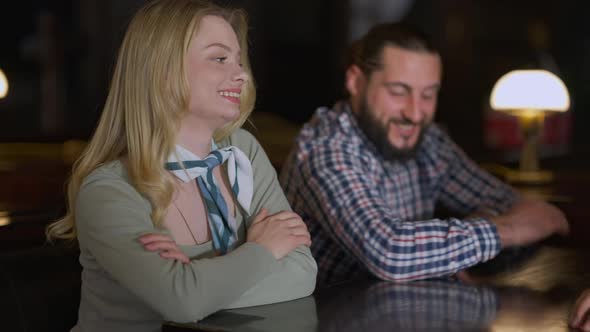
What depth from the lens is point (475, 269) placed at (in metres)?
1.95

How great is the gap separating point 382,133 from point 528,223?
0.44m

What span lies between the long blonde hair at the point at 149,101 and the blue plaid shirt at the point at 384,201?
0.57m

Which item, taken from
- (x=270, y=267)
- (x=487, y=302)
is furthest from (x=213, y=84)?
(x=487, y=302)

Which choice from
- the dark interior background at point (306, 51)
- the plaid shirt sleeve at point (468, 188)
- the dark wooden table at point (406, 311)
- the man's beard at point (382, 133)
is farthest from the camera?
the dark interior background at point (306, 51)

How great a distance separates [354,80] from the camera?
7.80 ft

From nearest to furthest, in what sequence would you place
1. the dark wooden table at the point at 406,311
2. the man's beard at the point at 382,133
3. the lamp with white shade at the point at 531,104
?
the dark wooden table at the point at 406,311, the man's beard at the point at 382,133, the lamp with white shade at the point at 531,104

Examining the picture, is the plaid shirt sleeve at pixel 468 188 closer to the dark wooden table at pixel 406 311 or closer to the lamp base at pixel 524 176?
the lamp base at pixel 524 176

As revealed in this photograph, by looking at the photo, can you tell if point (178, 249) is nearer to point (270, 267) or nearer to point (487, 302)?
point (270, 267)

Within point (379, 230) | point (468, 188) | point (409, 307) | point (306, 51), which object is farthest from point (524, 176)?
point (306, 51)

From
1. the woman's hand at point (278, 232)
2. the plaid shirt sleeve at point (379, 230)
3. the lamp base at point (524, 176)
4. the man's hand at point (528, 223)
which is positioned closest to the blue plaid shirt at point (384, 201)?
the plaid shirt sleeve at point (379, 230)

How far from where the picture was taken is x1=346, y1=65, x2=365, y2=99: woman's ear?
2.35 metres

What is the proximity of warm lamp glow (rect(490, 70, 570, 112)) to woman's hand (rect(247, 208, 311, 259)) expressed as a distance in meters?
2.01

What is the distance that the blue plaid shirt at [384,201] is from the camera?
1843 mm

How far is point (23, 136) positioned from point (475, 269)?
378cm
